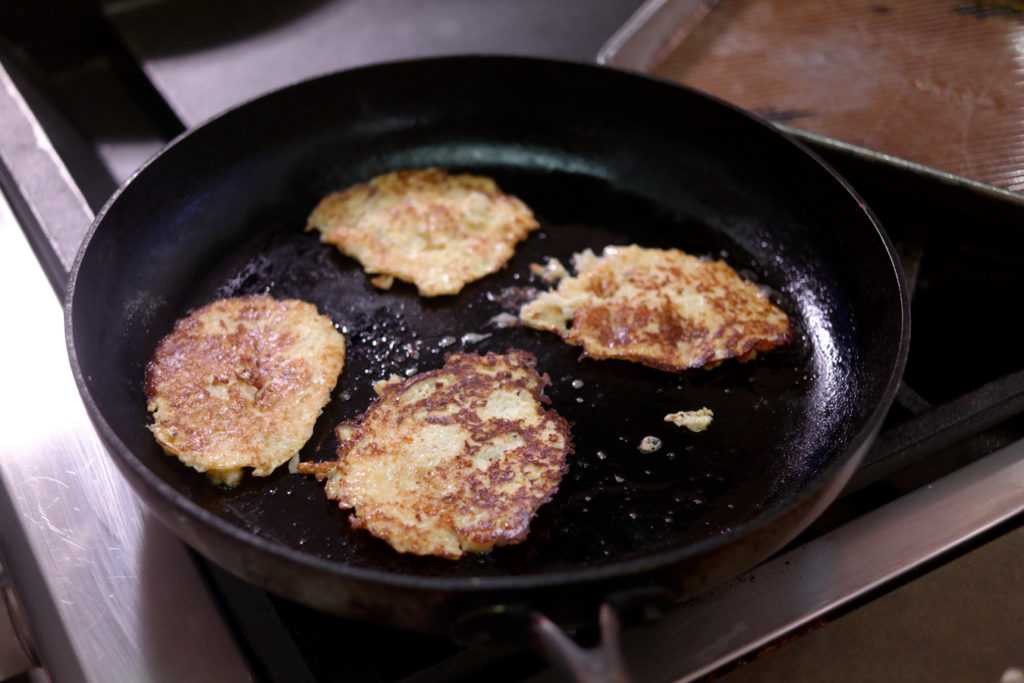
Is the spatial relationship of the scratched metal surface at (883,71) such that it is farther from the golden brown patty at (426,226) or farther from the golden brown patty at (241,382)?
the golden brown patty at (241,382)

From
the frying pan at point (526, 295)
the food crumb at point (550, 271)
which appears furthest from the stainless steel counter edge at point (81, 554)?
the food crumb at point (550, 271)

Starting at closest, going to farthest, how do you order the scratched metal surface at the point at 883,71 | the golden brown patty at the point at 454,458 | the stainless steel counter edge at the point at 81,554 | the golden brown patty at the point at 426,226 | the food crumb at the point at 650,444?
the stainless steel counter edge at the point at 81,554 → the golden brown patty at the point at 454,458 → the food crumb at the point at 650,444 → the golden brown patty at the point at 426,226 → the scratched metal surface at the point at 883,71

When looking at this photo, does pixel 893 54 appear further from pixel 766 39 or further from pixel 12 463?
pixel 12 463

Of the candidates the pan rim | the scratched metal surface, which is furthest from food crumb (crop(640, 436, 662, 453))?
the scratched metal surface

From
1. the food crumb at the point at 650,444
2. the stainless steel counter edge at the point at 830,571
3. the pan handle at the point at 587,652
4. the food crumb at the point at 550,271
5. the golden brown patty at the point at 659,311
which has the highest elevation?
the pan handle at the point at 587,652

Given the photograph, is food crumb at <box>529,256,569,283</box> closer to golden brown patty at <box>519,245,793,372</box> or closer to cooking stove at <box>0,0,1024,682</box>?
golden brown patty at <box>519,245,793,372</box>

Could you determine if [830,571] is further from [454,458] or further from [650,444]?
[454,458]

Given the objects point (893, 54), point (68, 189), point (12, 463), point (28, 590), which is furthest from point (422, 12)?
point (28, 590)
